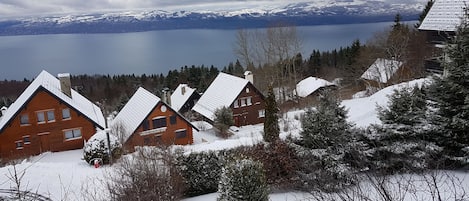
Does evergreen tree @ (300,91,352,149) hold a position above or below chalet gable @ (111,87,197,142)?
above

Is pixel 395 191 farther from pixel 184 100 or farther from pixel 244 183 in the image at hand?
pixel 184 100

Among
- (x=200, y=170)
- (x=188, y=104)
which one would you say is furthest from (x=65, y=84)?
(x=188, y=104)

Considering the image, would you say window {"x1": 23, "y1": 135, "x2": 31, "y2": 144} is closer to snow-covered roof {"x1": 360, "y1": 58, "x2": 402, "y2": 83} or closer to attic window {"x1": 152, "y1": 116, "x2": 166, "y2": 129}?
attic window {"x1": 152, "y1": 116, "x2": 166, "y2": 129}

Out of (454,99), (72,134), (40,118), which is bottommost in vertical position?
(72,134)

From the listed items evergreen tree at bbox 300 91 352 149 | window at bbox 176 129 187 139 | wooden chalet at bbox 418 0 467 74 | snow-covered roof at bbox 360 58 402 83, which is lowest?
window at bbox 176 129 187 139

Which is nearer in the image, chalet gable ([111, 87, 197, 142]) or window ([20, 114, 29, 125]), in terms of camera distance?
window ([20, 114, 29, 125])

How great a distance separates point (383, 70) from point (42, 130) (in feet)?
81.1

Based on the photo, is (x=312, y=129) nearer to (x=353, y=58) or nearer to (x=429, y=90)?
(x=429, y=90)

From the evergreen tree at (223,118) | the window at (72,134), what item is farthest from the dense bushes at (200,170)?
the evergreen tree at (223,118)

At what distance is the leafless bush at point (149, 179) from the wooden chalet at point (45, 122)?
1298 cm

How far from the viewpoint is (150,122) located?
23.2 metres

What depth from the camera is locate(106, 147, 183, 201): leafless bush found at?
871 centimetres

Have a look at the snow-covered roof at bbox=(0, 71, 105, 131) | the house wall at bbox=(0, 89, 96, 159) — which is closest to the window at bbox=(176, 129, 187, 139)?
the snow-covered roof at bbox=(0, 71, 105, 131)

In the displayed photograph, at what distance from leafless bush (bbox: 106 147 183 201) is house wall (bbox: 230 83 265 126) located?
19578 millimetres
